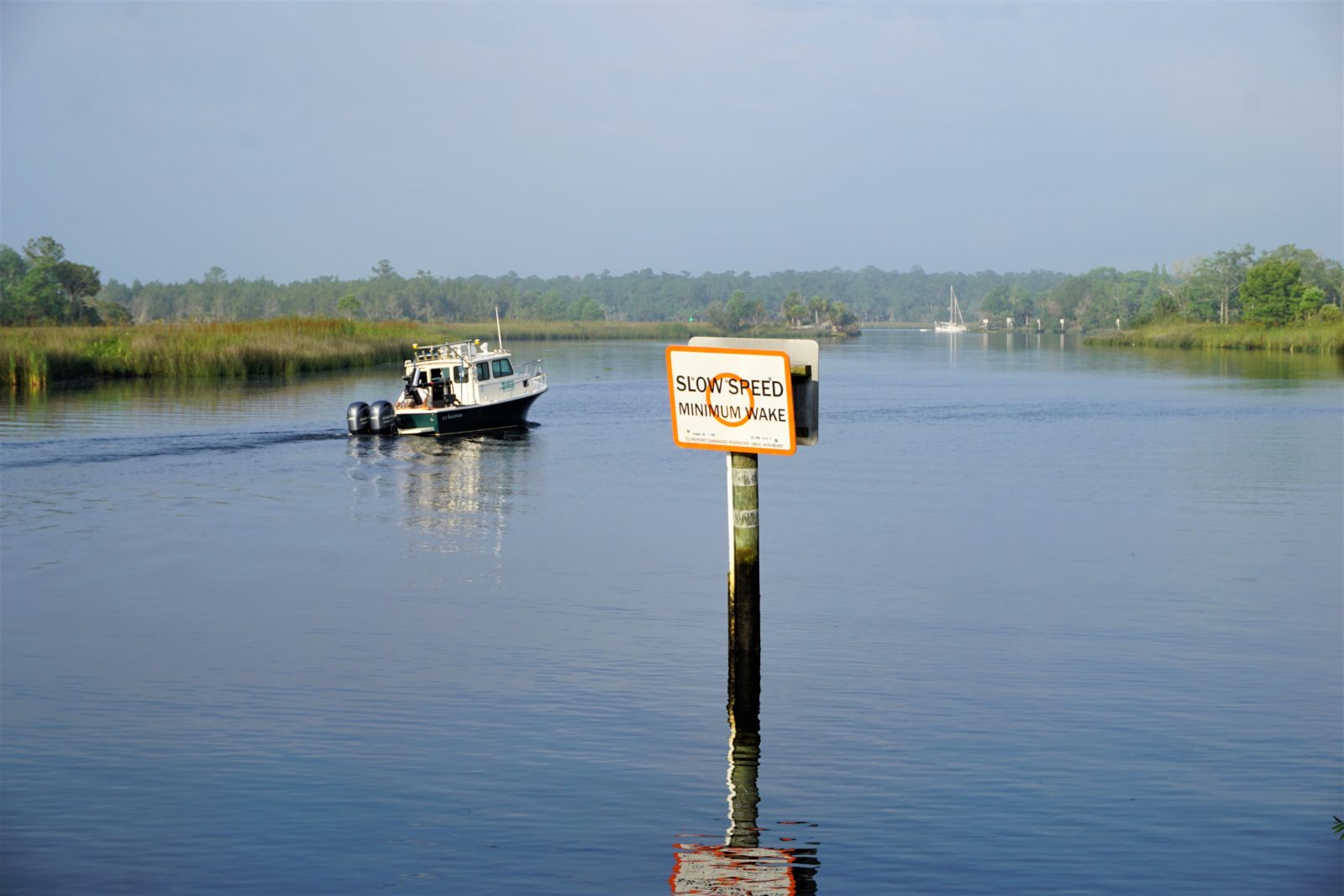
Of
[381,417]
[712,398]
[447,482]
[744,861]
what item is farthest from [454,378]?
[744,861]

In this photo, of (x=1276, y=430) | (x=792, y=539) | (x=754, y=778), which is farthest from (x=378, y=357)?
(x=754, y=778)

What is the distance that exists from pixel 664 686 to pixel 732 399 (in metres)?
3.95

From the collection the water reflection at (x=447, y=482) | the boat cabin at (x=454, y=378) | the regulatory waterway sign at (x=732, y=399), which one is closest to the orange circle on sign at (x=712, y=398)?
the regulatory waterway sign at (x=732, y=399)

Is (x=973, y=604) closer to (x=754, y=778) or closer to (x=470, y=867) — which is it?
(x=754, y=778)

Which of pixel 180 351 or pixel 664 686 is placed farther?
pixel 180 351

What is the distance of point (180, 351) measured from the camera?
72188mm

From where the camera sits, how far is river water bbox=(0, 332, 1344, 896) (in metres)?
9.94

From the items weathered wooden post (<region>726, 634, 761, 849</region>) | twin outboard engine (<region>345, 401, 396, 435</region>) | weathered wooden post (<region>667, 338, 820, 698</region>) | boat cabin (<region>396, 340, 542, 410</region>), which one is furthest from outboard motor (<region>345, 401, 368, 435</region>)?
weathered wooden post (<region>667, 338, 820, 698</region>)

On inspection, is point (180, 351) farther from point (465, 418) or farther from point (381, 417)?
point (381, 417)

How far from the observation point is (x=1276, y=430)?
4428 centimetres

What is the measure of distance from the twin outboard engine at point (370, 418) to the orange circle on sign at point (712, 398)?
1270 inches

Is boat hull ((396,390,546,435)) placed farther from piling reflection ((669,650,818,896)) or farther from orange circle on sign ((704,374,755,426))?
piling reflection ((669,650,818,896))

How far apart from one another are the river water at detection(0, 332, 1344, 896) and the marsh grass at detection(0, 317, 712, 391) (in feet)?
116

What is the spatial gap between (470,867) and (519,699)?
4.09 meters
